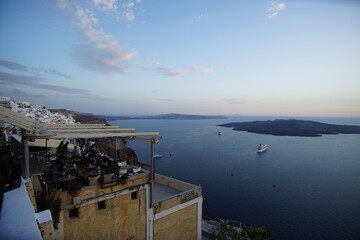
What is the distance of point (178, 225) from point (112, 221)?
3.74m

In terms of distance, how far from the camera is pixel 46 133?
485cm

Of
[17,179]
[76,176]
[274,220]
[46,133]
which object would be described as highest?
[46,133]

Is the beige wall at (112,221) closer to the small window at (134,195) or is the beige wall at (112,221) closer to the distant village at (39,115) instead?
the small window at (134,195)

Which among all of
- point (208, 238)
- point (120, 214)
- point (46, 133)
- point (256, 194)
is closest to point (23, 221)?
point (46, 133)

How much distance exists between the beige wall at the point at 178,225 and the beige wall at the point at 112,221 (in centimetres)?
91

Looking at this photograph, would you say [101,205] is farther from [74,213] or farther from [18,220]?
[18,220]

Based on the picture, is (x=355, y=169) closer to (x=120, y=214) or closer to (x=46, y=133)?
(x=120, y=214)

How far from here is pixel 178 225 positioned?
9.47m

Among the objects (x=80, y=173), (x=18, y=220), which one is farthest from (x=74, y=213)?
(x=18, y=220)

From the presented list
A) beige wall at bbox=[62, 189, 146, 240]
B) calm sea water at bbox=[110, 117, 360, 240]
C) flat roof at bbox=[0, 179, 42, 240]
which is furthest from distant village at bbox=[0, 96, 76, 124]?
flat roof at bbox=[0, 179, 42, 240]

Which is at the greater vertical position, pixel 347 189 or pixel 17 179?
pixel 17 179

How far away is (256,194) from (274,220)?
6804 millimetres

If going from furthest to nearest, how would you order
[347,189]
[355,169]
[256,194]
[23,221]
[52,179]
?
1. [355,169]
2. [347,189]
3. [256,194]
4. [52,179]
5. [23,221]

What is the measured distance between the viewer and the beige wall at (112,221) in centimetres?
605
